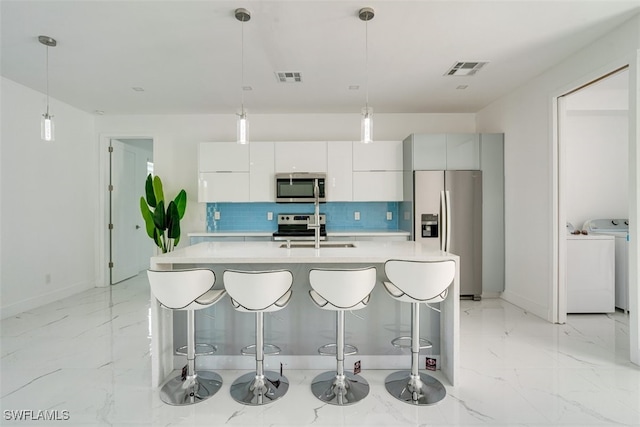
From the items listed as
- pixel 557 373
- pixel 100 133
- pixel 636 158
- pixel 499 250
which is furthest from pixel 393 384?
pixel 100 133

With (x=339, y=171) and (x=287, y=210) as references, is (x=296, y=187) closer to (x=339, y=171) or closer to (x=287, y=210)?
(x=287, y=210)

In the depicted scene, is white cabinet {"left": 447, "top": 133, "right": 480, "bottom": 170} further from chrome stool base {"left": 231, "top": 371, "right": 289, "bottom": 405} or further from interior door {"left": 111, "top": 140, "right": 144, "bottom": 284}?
interior door {"left": 111, "top": 140, "right": 144, "bottom": 284}

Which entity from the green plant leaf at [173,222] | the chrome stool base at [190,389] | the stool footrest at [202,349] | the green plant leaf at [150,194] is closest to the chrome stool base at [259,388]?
the chrome stool base at [190,389]

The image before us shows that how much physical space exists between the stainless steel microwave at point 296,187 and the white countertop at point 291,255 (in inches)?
78.5

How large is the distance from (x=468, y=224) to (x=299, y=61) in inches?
117

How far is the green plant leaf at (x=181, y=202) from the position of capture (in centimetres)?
475

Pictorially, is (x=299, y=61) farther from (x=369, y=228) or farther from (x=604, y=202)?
(x=604, y=202)

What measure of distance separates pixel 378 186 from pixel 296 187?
46.8 inches

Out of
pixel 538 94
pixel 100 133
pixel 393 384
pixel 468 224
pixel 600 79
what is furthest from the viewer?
pixel 100 133

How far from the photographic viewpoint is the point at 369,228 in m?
5.08

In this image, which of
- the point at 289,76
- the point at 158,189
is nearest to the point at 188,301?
the point at 289,76

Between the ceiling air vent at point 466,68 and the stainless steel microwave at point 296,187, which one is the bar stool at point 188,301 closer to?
the stainless steel microwave at point 296,187

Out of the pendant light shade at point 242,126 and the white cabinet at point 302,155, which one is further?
the white cabinet at point 302,155

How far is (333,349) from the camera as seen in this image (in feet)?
8.30
